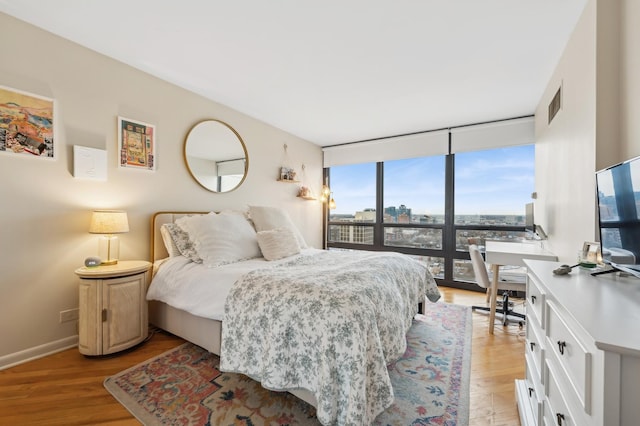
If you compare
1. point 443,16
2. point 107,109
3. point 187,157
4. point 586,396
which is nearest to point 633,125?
point 443,16

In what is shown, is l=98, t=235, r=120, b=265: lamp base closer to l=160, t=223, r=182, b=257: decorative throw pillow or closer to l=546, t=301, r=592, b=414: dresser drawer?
l=160, t=223, r=182, b=257: decorative throw pillow

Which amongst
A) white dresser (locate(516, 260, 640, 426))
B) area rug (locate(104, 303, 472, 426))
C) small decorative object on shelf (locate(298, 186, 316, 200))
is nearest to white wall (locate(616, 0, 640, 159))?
white dresser (locate(516, 260, 640, 426))

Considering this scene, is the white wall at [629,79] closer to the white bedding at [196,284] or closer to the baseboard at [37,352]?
the white bedding at [196,284]

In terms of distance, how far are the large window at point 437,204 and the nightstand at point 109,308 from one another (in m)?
3.63

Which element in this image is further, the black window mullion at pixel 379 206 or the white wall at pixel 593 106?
the black window mullion at pixel 379 206

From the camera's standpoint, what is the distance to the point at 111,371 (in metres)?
1.92

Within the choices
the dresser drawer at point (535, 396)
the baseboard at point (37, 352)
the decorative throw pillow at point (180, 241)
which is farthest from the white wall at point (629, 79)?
the baseboard at point (37, 352)

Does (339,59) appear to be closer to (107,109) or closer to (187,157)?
(187,157)

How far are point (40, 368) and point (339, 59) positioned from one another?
10.8 ft

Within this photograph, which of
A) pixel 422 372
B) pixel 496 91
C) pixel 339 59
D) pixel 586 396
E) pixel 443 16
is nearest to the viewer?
pixel 586 396

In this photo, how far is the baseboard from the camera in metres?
1.94

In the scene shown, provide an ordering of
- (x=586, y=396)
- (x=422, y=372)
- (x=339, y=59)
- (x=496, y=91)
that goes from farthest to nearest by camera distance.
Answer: (x=496, y=91)
(x=339, y=59)
(x=422, y=372)
(x=586, y=396)

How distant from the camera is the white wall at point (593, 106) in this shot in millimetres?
1475

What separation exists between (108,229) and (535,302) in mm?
2928
